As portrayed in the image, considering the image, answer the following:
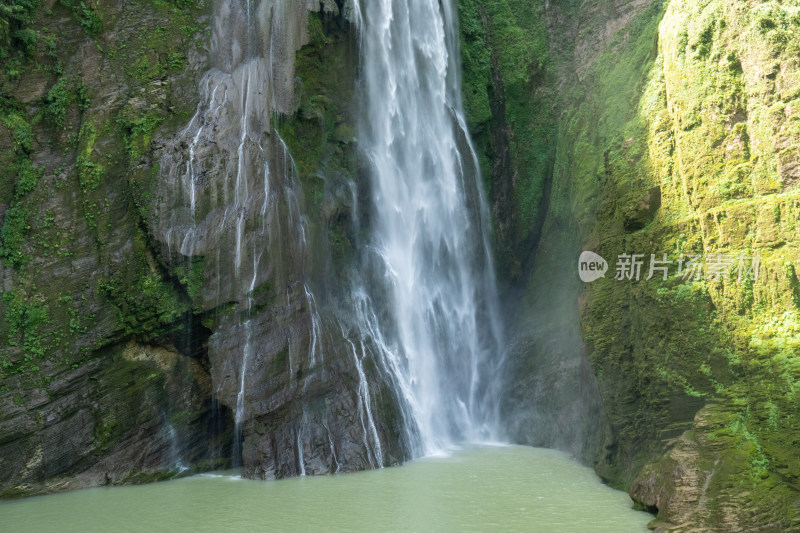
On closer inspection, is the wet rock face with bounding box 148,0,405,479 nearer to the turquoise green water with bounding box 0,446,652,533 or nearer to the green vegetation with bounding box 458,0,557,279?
the turquoise green water with bounding box 0,446,652,533

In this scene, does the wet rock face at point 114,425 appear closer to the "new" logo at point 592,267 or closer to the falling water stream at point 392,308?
the falling water stream at point 392,308

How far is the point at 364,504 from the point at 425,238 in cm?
902

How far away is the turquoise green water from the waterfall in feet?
10.6

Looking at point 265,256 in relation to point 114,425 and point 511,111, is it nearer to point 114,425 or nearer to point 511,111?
point 114,425

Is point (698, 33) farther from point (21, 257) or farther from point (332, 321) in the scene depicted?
point (21, 257)

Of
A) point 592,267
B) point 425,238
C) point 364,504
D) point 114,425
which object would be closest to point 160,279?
point 114,425

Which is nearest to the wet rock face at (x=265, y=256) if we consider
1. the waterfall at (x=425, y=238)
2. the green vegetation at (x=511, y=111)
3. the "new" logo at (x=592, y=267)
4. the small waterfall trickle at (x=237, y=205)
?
the small waterfall trickle at (x=237, y=205)

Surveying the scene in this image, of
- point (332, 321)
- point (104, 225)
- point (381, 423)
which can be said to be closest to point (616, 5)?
point (332, 321)

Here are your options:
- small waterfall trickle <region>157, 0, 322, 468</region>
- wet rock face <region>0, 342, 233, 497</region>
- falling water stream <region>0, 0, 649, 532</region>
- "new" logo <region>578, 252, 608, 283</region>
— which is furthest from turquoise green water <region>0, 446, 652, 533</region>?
"new" logo <region>578, 252, 608, 283</region>

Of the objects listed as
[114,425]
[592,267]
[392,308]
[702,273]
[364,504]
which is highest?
[592,267]

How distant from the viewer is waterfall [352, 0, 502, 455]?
52.4ft

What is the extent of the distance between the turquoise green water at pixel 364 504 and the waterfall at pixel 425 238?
127 inches

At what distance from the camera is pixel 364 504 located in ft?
33.1

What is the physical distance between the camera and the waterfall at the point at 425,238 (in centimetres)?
1598
